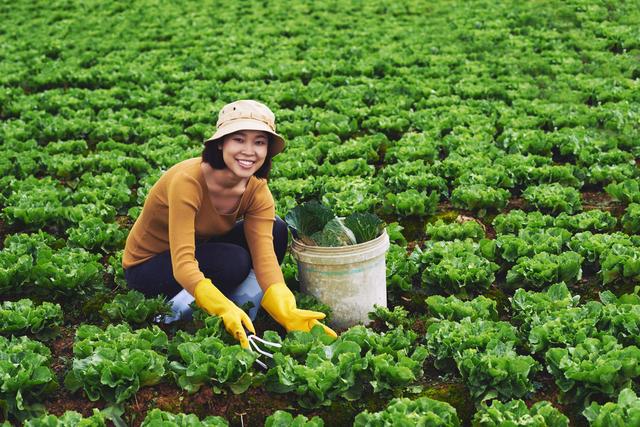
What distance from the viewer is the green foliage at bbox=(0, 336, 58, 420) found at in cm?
454

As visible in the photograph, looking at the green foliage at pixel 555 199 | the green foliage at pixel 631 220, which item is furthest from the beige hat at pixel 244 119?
the green foliage at pixel 631 220

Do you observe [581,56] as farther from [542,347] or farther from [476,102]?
[542,347]

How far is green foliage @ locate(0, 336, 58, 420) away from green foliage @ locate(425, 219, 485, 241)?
3.71 m

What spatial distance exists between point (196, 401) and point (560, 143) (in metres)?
6.28

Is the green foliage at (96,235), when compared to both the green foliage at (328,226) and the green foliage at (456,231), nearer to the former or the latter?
the green foliage at (328,226)

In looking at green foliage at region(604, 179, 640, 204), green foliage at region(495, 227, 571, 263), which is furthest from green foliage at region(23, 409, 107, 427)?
green foliage at region(604, 179, 640, 204)

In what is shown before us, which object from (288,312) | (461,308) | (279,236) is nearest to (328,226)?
(279,236)

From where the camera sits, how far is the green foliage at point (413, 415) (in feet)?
13.7

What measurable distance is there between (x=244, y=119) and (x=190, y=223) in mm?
821

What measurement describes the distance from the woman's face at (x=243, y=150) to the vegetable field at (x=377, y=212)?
1.09 metres

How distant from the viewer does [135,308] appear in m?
5.48

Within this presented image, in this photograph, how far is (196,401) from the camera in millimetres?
4672

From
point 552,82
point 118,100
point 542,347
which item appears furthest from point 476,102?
point 542,347

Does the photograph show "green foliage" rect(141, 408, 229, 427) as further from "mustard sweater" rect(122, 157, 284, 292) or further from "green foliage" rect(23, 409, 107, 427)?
"mustard sweater" rect(122, 157, 284, 292)
